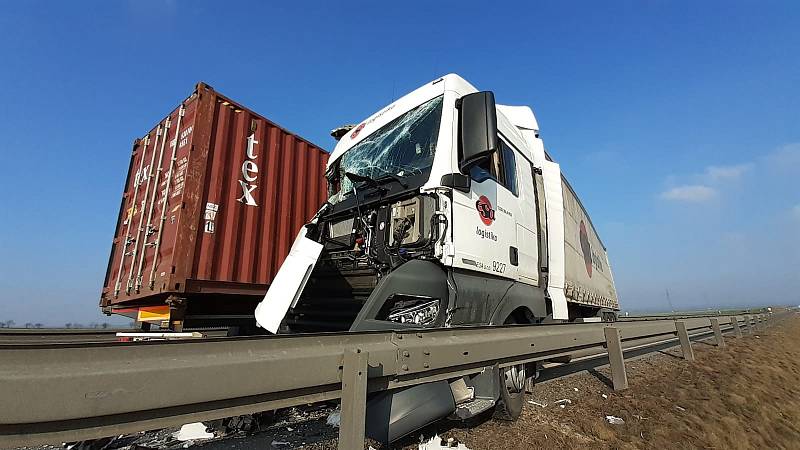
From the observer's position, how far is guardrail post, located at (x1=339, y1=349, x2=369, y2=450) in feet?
4.89

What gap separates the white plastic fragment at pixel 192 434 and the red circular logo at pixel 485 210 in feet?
10.1

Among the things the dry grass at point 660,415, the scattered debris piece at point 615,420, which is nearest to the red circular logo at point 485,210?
the dry grass at point 660,415

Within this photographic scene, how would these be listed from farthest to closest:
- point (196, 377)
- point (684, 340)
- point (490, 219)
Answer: point (684, 340)
point (490, 219)
point (196, 377)

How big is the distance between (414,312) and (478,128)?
151cm

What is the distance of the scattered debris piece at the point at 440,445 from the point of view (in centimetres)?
260

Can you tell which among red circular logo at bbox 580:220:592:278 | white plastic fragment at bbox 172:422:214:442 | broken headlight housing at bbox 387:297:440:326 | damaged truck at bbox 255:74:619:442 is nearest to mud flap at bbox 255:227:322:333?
damaged truck at bbox 255:74:619:442

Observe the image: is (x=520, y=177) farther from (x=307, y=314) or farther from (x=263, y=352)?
(x=263, y=352)

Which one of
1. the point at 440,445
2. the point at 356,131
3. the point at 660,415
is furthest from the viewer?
the point at 356,131

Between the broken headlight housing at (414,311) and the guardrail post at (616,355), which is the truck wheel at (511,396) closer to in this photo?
the broken headlight housing at (414,311)

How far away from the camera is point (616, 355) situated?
13.2 feet

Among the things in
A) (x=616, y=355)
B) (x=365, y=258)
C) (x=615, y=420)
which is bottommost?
(x=615, y=420)

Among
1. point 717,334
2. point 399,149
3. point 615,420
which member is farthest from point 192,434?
point 717,334

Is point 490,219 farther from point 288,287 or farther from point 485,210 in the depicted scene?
point 288,287

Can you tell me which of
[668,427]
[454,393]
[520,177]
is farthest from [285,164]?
[668,427]
